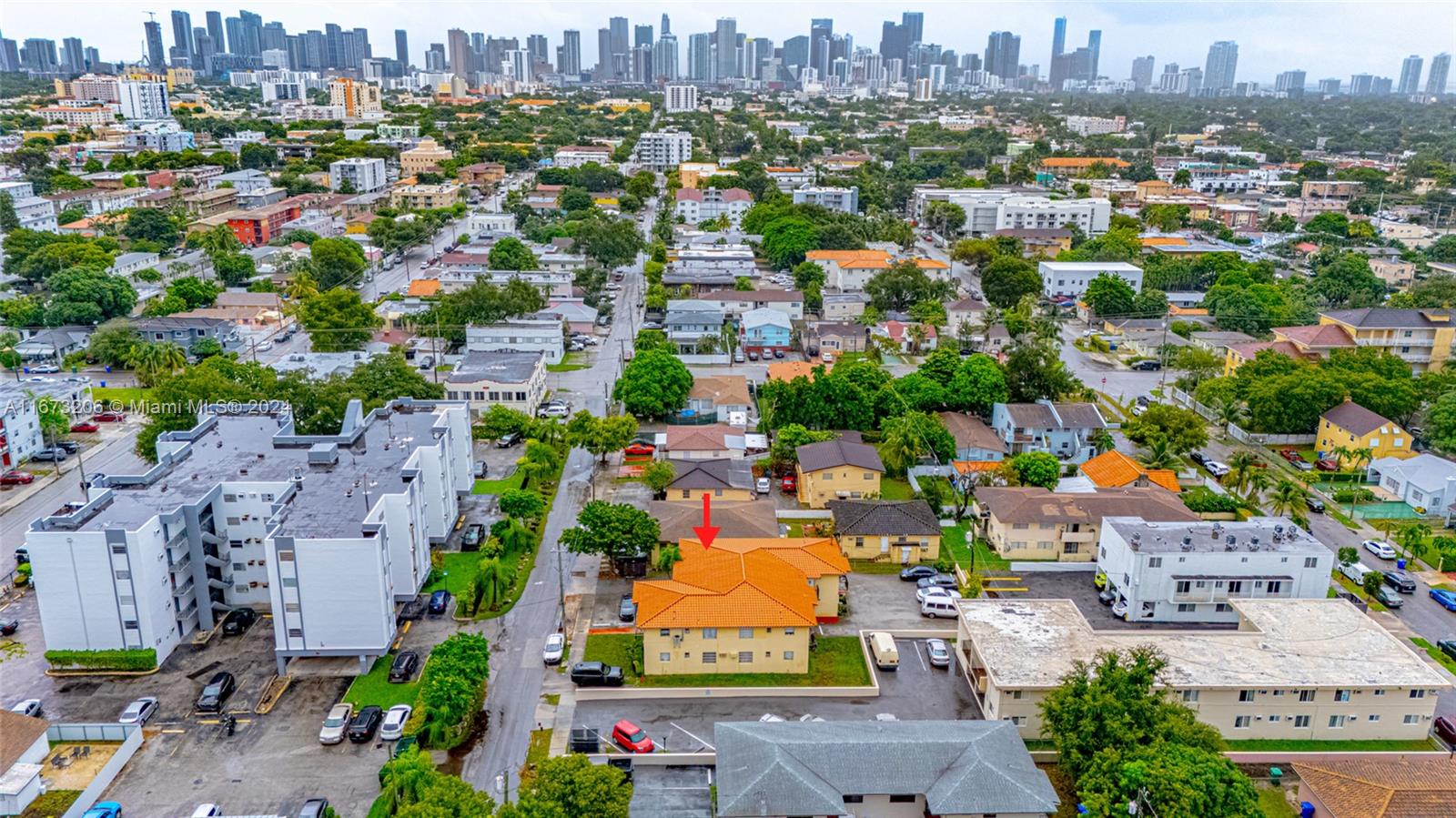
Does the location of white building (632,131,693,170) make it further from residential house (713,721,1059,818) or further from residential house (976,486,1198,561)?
residential house (713,721,1059,818)

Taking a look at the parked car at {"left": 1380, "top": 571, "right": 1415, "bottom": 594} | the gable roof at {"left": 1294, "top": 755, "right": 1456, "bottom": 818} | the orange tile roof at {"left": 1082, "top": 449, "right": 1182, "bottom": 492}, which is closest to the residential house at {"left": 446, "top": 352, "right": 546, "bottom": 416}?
the orange tile roof at {"left": 1082, "top": 449, "right": 1182, "bottom": 492}

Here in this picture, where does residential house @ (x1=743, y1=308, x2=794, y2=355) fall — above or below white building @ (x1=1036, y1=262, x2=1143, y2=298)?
below

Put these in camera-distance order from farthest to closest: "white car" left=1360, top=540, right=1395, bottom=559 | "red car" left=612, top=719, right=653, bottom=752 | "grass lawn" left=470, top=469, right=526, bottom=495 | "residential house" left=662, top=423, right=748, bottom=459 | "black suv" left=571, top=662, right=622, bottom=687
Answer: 1. "residential house" left=662, top=423, right=748, bottom=459
2. "grass lawn" left=470, top=469, right=526, bottom=495
3. "white car" left=1360, top=540, right=1395, bottom=559
4. "black suv" left=571, top=662, right=622, bottom=687
5. "red car" left=612, top=719, right=653, bottom=752

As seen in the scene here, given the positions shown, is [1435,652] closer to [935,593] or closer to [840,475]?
[935,593]

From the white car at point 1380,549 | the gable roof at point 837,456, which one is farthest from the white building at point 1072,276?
the white car at point 1380,549

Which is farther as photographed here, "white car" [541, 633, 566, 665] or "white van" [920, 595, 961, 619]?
"white van" [920, 595, 961, 619]

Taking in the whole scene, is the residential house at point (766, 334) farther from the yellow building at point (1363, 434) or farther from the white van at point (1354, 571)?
the white van at point (1354, 571)

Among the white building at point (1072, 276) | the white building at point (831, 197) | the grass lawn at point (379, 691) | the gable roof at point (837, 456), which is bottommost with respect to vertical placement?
the grass lawn at point (379, 691)

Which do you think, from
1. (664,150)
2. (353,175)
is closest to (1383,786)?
(353,175)
